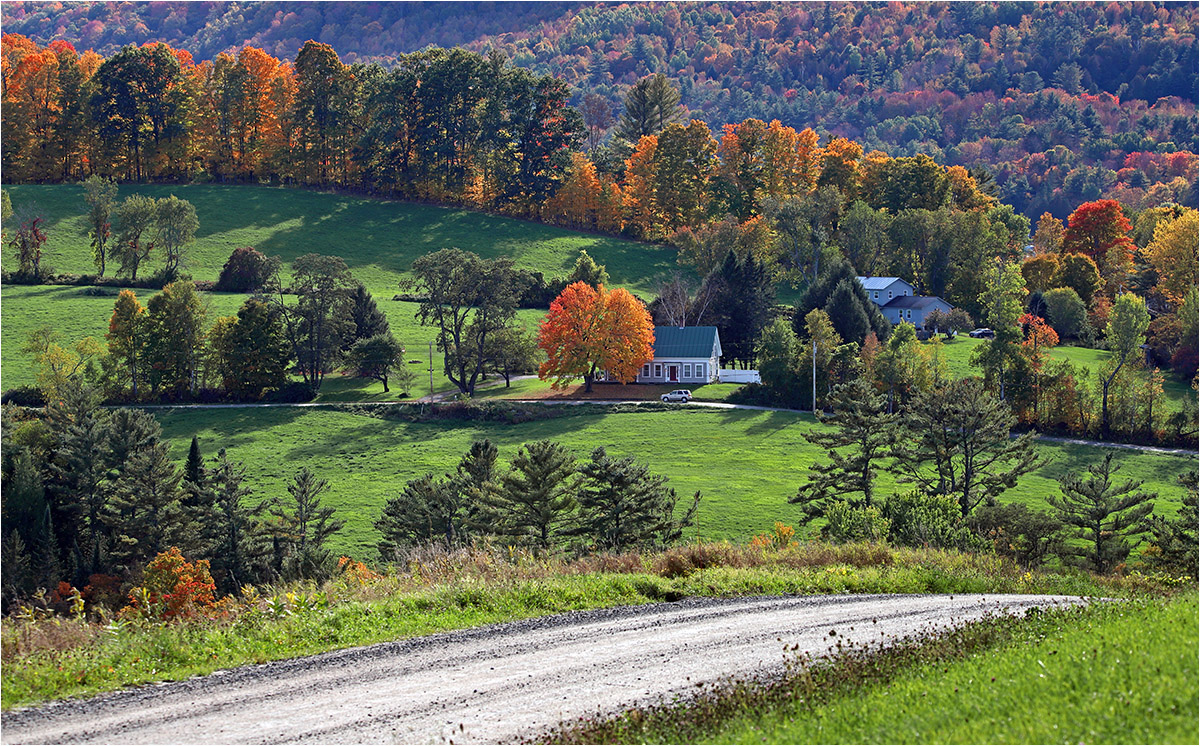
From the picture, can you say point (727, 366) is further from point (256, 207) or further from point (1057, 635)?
point (1057, 635)

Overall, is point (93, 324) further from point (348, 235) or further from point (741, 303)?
point (741, 303)

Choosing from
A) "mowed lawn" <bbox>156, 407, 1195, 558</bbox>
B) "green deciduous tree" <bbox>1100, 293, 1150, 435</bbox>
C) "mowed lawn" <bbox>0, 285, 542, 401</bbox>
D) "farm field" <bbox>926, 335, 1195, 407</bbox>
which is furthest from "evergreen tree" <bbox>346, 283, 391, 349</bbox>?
"green deciduous tree" <bbox>1100, 293, 1150, 435</bbox>

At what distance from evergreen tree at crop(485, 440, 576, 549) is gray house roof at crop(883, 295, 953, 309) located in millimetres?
70094

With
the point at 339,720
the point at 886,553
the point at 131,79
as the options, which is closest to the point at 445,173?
the point at 131,79

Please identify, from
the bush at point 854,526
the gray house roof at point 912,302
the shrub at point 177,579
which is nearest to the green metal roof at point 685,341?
the gray house roof at point 912,302

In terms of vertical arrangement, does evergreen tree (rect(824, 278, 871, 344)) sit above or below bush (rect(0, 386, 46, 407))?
above

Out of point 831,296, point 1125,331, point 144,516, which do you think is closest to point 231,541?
point 144,516

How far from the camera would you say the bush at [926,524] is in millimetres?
28406

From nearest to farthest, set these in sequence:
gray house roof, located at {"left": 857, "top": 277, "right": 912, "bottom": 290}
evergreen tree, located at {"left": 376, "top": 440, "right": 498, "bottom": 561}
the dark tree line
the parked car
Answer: the dark tree line, evergreen tree, located at {"left": 376, "top": 440, "right": 498, "bottom": 561}, the parked car, gray house roof, located at {"left": 857, "top": 277, "right": 912, "bottom": 290}

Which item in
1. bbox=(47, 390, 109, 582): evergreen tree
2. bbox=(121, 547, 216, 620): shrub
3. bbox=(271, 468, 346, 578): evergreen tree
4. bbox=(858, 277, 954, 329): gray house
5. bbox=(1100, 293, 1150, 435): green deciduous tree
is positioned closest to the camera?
bbox=(121, 547, 216, 620): shrub

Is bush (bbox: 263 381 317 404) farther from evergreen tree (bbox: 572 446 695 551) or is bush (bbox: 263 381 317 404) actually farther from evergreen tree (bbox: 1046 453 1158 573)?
evergreen tree (bbox: 1046 453 1158 573)

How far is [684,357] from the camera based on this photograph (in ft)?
264

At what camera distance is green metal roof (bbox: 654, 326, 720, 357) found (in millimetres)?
80750

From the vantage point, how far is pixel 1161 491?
171 feet
